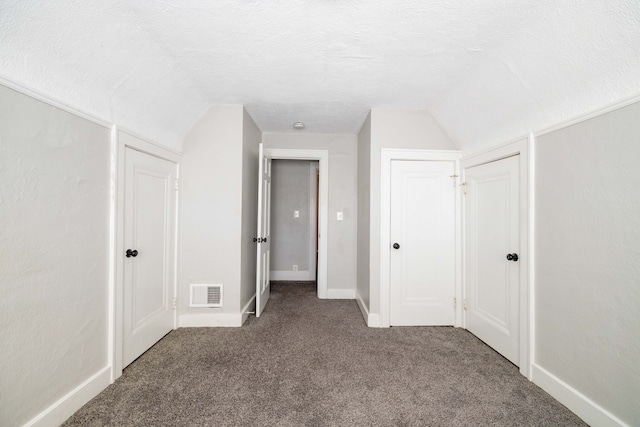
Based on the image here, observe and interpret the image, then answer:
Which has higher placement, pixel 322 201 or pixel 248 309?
pixel 322 201

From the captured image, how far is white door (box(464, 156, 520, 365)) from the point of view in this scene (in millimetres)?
2033

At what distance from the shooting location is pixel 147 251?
7.16ft

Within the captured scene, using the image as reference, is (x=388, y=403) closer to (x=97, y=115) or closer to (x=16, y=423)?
(x=16, y=423)

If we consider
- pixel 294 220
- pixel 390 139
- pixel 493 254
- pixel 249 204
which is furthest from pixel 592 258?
pixel 294 220

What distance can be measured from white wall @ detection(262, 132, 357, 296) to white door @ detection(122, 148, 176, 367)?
78.1 inches

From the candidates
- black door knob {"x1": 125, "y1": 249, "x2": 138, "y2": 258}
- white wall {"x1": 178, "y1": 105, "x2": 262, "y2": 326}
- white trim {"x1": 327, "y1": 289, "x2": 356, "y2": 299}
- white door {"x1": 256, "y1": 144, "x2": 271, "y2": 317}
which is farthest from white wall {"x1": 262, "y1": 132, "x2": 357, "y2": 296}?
black door knob {"x1": 125, "y1": 249, "x2": 138, "y2": 258}

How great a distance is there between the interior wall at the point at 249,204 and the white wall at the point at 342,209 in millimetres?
965

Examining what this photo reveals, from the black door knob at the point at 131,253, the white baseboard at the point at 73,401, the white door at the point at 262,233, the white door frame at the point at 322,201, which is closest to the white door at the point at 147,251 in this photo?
the black door knob at the point at 131,253

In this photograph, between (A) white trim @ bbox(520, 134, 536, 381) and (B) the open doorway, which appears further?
(B) the open doorway

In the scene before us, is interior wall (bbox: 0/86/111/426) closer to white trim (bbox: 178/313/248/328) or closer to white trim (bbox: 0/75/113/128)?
white trim (bbox: 0/75/113/128)

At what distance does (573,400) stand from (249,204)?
10.0ft

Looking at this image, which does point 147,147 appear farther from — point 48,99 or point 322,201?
point 322,201

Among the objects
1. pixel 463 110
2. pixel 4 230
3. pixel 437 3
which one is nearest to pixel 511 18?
pixel 437 3

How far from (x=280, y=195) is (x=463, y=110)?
10.6ft
